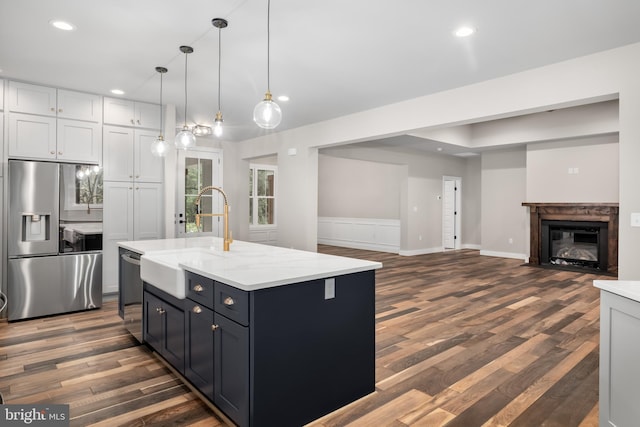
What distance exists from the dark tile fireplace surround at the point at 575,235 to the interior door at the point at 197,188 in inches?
244

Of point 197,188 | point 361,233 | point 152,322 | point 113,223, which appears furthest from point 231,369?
point 361,233

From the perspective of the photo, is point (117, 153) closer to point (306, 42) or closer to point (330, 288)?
point (306, 42)

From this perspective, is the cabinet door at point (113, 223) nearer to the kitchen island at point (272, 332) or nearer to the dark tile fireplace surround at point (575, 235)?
the kitchen island at point (272, 332)

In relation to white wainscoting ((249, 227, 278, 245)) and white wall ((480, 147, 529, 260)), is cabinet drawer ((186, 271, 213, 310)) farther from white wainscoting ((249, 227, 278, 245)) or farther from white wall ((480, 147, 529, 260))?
white wall ((480, 147, 529, 260))

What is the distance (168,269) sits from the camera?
8.19 feet

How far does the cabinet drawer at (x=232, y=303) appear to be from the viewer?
1845mm

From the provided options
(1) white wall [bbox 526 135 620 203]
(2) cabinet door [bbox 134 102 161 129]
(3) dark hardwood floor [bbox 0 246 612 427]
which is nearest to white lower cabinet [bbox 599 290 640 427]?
(3) dark hardwood floor [bbox 0 246 612 427]

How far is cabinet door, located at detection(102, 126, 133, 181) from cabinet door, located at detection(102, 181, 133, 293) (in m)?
0.11

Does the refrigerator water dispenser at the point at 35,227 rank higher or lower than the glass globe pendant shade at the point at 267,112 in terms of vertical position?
lower

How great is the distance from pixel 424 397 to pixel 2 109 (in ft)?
16.2

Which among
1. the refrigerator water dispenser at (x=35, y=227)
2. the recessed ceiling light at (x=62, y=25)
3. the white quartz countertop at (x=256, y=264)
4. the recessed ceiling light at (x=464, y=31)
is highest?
the recessed ceiling light at (x=62, y=25)

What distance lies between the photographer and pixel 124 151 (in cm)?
486

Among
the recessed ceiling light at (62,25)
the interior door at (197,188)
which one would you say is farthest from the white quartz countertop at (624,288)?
the interior door at (197,188)

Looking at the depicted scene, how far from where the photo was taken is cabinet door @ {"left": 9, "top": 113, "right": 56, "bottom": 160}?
4121 millimetres
